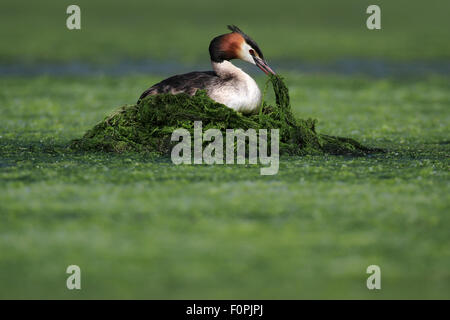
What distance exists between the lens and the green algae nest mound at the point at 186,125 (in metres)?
7.63

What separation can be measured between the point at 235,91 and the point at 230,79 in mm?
194

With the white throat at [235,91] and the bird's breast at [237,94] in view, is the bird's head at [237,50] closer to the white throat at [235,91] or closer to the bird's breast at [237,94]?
the white throat at [235,91]

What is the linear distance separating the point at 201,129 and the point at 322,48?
12.2m

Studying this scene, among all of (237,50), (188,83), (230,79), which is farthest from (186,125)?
(237,50)

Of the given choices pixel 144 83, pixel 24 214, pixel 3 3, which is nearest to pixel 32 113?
pixel 144 83

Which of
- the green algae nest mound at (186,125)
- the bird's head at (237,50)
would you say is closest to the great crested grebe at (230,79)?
the bird's head at (237,50)

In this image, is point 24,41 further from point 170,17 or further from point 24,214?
point 24,214

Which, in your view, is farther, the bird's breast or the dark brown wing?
the dark brown wing

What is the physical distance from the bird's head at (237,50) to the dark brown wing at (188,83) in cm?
Answer: 21

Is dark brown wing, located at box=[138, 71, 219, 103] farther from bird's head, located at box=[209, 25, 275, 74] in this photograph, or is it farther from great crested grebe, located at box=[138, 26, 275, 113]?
bird's head, located at box=[209, 25, 275, 74]

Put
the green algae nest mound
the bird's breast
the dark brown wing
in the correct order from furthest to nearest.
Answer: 1. the dark brown wing
2. the bird's breast
3. the green algae nest mound

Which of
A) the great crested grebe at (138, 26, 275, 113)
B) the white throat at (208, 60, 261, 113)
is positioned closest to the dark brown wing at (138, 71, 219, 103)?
the great crested grebe at (138, 26, 275, 113)

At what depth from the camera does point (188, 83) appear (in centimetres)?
801

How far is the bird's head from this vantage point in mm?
7988
